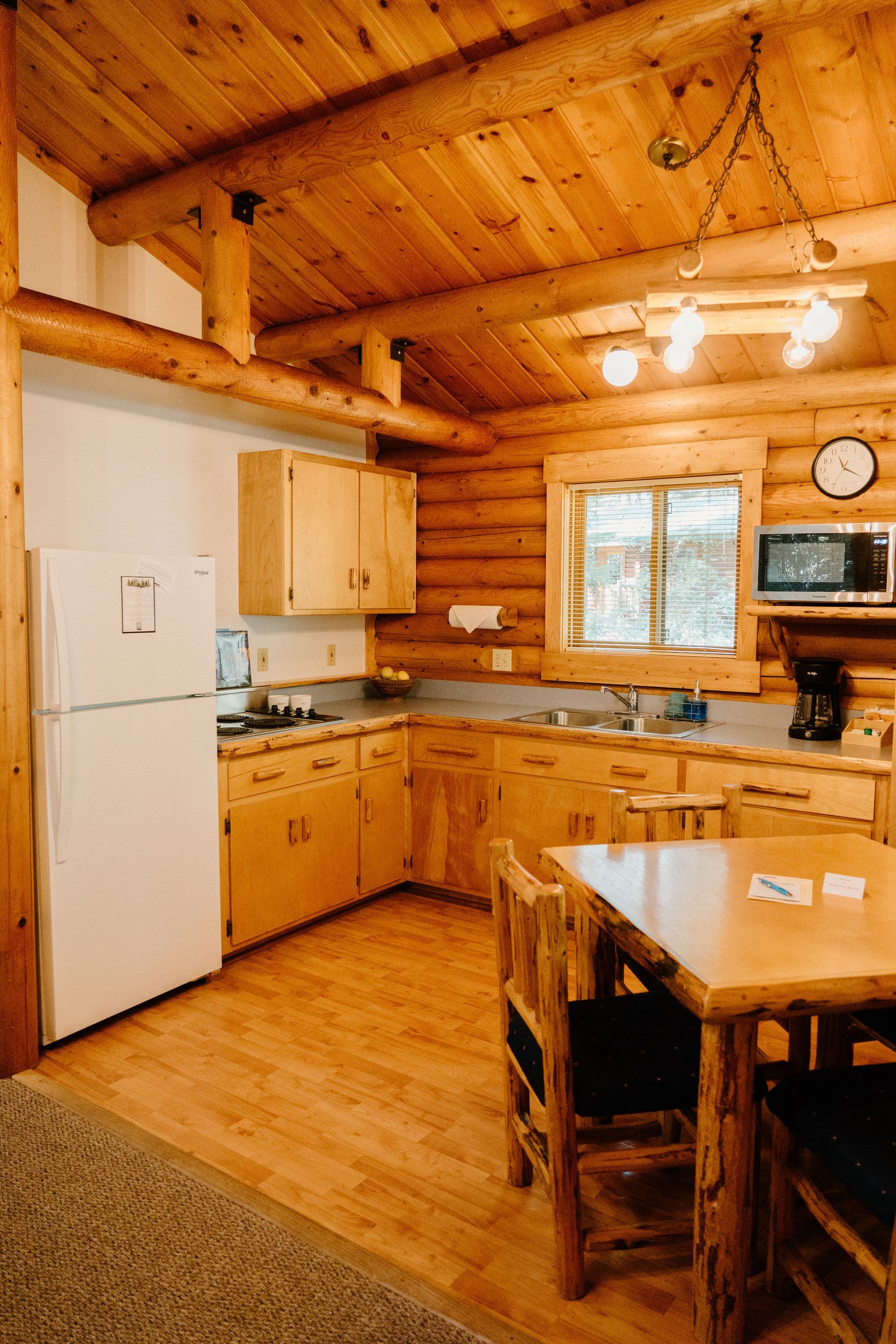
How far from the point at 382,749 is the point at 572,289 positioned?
2.22 meters

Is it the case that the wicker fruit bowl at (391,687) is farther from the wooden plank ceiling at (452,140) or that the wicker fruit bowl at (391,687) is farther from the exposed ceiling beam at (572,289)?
the wooden plank ceiling at (452,140)

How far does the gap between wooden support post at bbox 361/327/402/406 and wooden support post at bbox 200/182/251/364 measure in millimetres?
809

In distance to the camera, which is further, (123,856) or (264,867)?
(264,867)

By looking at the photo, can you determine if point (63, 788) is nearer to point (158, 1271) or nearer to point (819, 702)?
point (158, 1271)

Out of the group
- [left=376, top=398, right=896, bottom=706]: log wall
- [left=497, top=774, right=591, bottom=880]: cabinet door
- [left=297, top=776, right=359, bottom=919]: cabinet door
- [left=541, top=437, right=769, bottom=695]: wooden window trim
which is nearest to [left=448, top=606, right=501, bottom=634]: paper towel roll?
[left=376, top=398, right=896, bottom=706]: log wall

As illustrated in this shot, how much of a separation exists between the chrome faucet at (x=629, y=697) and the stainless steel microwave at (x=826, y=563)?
89 centimetres

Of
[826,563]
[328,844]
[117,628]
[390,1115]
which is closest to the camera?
[390,1115]

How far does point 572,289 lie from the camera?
11.5 ft

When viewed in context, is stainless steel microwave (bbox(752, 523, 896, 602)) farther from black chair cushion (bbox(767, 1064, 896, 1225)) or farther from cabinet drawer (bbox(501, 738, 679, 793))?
black chair cushion (bbox(767, 1064, 896, 1225))

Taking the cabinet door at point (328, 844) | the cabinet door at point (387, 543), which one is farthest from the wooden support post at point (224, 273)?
the cabinet door at point (328, 844)

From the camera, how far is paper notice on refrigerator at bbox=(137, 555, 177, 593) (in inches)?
120

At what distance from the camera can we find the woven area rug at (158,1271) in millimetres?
1820

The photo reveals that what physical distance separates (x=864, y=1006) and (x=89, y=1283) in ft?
5.83

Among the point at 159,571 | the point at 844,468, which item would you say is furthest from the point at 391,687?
the point at 844,468
